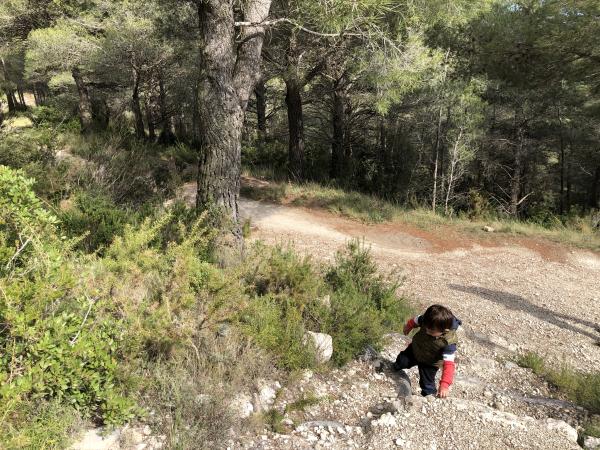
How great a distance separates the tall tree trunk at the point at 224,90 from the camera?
500 centimetres

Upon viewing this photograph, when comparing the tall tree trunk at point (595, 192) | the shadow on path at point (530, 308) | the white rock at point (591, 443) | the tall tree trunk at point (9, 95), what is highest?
the tall tree trunk at point (9, 95)

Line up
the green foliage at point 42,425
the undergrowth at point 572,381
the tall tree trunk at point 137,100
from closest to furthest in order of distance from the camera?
the green foliage at point 42,425
the undergrowth at point 572,381
the tall tree trunk at point 137,100

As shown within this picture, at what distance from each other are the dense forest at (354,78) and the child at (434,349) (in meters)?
2.95

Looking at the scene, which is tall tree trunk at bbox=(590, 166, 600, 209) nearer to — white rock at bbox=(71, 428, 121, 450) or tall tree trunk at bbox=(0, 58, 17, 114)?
white rock at bbox=(71, 428, 121, 450)

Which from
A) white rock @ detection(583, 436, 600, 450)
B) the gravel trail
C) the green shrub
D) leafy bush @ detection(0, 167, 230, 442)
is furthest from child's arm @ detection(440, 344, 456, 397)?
leafy bush @ detection(0, 167, 230, 442)

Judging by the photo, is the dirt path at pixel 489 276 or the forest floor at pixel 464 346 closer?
the forest floor at pixel 464 346

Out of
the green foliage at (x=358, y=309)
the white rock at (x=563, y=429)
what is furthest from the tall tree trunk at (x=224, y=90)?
the white rock at (x=563, y=429)

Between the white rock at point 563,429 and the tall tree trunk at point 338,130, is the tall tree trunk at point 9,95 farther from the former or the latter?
the white rock at point 563,429

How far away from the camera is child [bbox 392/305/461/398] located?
11.7 feet

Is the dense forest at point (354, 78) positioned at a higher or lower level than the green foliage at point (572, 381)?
higher

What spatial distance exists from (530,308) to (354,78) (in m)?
7.68

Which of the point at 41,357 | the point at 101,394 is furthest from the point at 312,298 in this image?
the point at 41,357

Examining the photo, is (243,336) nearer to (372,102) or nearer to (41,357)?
(41,357)

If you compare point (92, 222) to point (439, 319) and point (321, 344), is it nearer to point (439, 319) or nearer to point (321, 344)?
point (321, 344)
